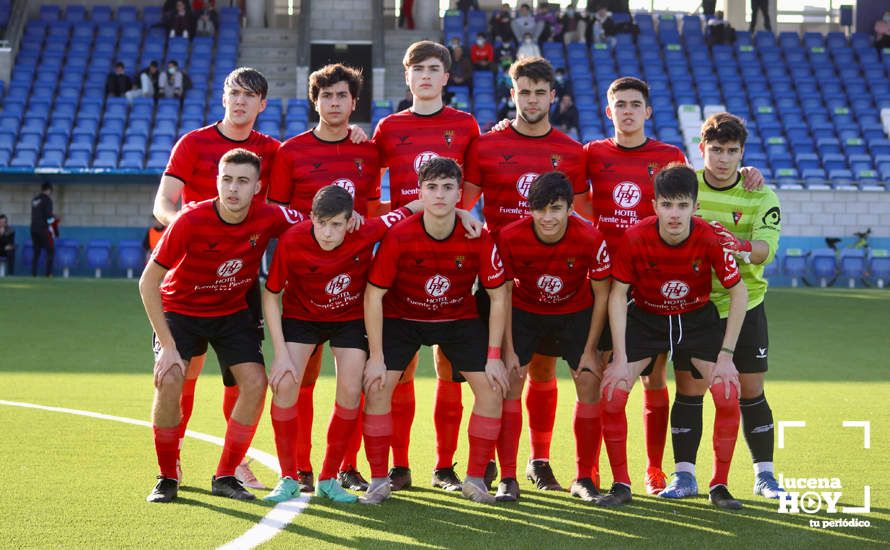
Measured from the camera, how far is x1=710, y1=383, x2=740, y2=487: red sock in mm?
5117

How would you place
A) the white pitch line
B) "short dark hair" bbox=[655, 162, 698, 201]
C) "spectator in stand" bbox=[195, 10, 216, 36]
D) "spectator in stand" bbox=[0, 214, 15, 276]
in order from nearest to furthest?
the white pitch line
"short dark hair" bbox=[655, 162, 698, 201]
"spectator in stand" bbox=[0, 214, 15, 276]
"spectator in stand" bbox=[195, 10, 216, 36]

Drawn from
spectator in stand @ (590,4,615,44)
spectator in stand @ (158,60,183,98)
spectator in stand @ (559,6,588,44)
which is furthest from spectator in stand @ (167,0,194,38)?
spectator in stand @ (590,4,615,44)

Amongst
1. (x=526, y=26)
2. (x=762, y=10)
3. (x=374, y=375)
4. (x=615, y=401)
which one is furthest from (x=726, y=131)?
(x=762, y=10)

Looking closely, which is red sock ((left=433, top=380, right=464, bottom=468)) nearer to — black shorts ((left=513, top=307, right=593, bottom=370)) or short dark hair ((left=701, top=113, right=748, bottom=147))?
black shorts ((left=513, top=307, right=593, bottom=370))

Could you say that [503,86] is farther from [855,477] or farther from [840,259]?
[855,477]

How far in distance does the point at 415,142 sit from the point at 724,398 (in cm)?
201

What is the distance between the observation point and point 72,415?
718 centimetres

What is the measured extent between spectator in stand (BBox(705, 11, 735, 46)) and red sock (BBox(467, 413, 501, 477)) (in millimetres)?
21945

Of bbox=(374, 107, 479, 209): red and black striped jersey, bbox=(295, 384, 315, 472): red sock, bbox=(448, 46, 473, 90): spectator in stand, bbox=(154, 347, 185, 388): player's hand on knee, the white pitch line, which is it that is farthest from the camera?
bbox=(448, 46, 473, 90): spectator in stand

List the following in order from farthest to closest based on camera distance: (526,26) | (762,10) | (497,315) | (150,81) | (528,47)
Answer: (762,10), (526,26), (528,47), (150,81), (497,315)

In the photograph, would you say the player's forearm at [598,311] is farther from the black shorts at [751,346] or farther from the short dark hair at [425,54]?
the short dark hair at [425,54]

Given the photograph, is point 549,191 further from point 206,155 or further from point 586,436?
point 206,155

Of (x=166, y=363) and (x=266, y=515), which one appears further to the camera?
(x=166, y=363)

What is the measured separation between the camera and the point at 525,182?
564 cm
